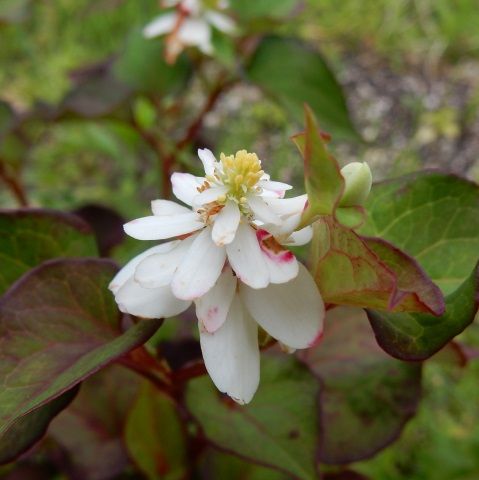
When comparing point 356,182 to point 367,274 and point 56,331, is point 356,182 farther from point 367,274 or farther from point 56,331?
point 56,331

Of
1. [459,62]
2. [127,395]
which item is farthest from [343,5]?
[127,395]

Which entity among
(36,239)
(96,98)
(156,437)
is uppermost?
(36,239)

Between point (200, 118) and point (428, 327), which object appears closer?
point (428, 327)

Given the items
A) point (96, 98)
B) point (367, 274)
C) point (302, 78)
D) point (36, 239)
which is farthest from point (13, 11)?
point (367, 274)

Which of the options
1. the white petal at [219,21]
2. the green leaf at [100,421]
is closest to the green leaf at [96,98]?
the white petal at [219,21]

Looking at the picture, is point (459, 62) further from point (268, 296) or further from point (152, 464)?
point (268, 296)

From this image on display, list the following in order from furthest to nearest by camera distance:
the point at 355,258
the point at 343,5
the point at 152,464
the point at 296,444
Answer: the point at 343,5, the point at 152,464, the point at 296,444, the point at 355,258
